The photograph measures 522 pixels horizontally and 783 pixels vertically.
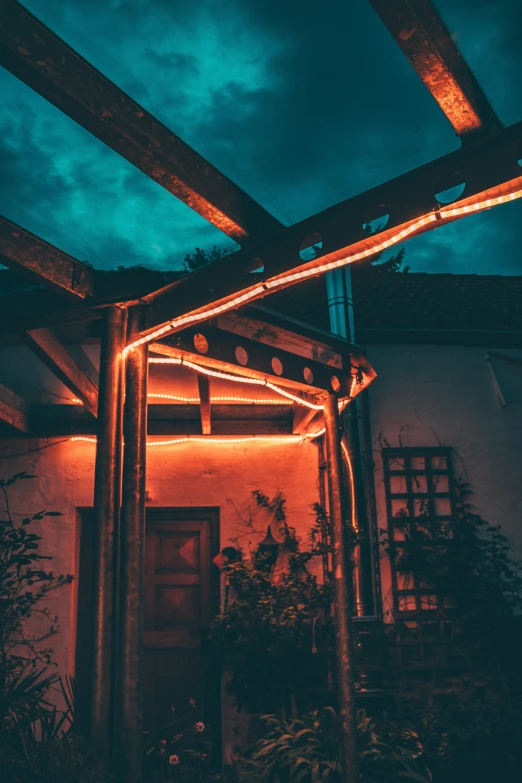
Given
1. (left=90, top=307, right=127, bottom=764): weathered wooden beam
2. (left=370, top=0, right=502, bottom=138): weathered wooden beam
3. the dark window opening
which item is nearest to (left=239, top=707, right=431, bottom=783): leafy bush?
the dark window opening

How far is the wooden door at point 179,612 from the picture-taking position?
19.1 ft

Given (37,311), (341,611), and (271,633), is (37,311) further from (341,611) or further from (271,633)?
(271,633)

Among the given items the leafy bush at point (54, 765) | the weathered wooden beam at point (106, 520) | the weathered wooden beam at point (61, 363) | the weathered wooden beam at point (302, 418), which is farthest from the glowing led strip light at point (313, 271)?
the weathered wooden beam at point (302, 418)

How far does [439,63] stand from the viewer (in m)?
2.06

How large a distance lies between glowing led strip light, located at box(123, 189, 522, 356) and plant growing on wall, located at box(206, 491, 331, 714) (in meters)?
3.00

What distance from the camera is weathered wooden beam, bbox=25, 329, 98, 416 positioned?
3.85 meters

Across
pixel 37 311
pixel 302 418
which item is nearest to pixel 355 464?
pixel 302 418

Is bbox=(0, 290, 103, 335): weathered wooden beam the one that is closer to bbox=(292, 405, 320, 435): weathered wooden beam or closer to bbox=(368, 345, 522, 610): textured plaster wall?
bbox=(292, 405, 320, 435): weathered wooden beam

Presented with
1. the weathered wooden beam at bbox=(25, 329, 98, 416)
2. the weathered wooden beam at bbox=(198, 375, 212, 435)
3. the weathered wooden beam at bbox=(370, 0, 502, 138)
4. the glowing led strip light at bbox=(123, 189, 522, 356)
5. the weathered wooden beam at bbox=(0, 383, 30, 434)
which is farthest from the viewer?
the weathered wooden beam at bbox=(0, 383, 30, 434)

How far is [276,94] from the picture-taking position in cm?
300

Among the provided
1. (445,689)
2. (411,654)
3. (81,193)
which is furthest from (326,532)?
(81,193)

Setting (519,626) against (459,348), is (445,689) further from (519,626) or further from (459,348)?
(459,348)

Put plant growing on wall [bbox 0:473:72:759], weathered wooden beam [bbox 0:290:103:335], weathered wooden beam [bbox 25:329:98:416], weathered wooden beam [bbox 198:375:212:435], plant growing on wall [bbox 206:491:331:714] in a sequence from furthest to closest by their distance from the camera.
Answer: plant growing on wall [bbox 206:491:331:714] → weathered wooden beam [bbox 198:375:212:435] → plant growing on wall [bbox 0:473:72:759] → weathered wooden beam [bbox 25:329:98:416] → weathered wooden beam [bbox 0:290:103:335]

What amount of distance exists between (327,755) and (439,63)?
3971 mm
